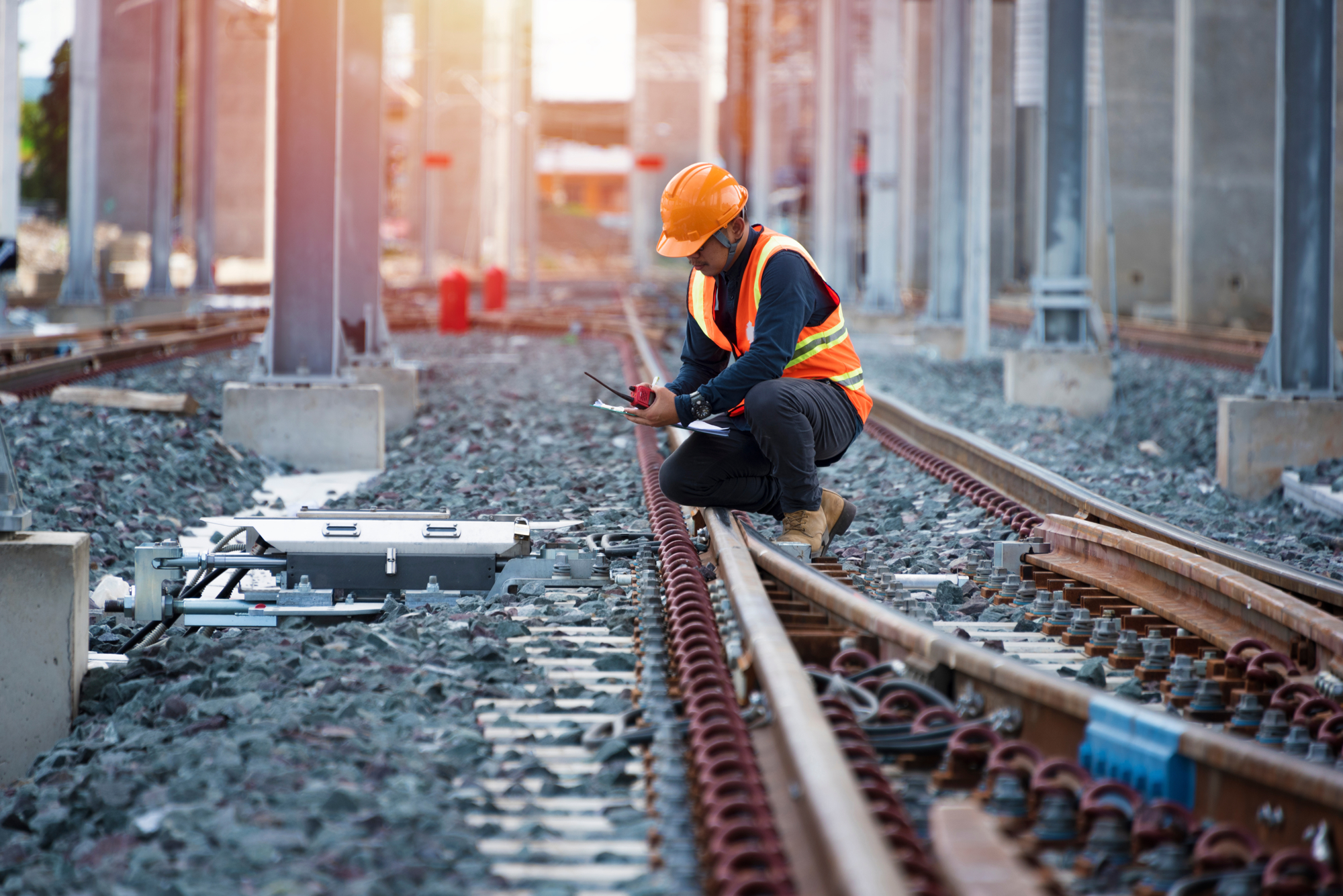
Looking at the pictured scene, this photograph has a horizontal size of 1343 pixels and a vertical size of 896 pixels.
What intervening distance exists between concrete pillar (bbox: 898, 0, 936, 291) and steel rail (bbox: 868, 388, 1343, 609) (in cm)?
2467

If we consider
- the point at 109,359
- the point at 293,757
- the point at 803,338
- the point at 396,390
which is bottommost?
the point at 293,757

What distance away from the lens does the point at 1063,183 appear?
45.0 ft

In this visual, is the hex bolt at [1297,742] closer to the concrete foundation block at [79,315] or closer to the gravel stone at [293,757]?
the gravel stone at [293,757]

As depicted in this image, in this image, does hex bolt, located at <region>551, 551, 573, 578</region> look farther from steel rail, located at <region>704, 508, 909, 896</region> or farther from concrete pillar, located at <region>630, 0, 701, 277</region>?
concrete pillar, located at <region>630, 0, 701, 277</region>

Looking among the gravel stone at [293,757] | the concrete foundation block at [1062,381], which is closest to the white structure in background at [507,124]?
the concrete foundation block at [1062,381]

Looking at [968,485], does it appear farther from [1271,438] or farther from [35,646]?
[35,646]

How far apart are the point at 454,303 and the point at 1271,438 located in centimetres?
1404

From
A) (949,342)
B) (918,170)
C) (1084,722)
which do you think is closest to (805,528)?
(1084,722)

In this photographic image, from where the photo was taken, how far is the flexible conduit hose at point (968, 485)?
651 cm

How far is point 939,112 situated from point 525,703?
61.0 feet

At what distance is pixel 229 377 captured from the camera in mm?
13828

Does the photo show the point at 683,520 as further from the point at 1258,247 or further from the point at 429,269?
the point at 429,269

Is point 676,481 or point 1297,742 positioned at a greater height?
point 676,481

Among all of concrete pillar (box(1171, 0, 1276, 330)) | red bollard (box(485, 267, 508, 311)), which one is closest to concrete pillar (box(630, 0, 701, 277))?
red bollard (box(485, 267, 508, 311))
